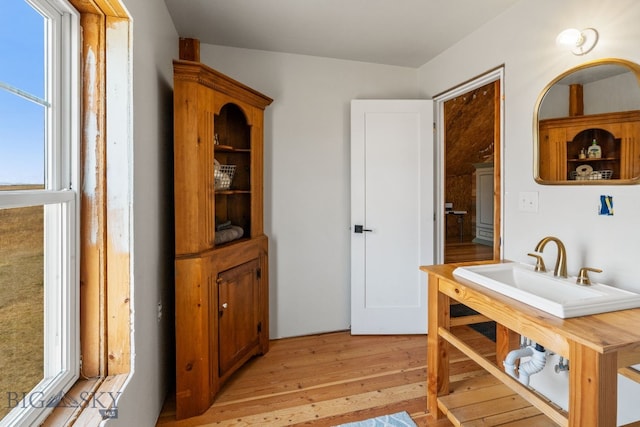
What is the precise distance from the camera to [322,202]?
2.68 meters

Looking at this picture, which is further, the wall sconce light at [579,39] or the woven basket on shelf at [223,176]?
the woven basket on shelf at [223,176]

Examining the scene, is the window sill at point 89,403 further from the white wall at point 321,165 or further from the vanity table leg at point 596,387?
the vanity table leg at point 596,387

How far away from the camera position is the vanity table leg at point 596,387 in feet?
3.08

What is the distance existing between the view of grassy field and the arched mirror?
7.38ft

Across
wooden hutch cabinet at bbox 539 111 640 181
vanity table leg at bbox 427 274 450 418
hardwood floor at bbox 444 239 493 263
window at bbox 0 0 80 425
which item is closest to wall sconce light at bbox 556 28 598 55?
wooden hutch cabinet at bbox 539 111 640 181

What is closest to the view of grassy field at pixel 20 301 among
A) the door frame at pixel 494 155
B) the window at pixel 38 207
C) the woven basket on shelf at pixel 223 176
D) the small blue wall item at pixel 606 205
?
the window at pixel 38 207

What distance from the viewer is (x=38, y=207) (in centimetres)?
100

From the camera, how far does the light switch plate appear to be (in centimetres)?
179

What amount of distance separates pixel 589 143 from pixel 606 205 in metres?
0.31

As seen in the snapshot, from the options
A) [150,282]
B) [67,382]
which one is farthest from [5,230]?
[150,282]

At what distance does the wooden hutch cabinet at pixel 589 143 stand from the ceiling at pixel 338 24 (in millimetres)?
884

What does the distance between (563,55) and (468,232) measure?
5.59 m

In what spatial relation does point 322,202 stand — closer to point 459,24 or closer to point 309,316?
point 309,316

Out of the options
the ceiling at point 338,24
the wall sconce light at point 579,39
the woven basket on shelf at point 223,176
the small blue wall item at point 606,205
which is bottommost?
the small blue wall item at point 606,205
